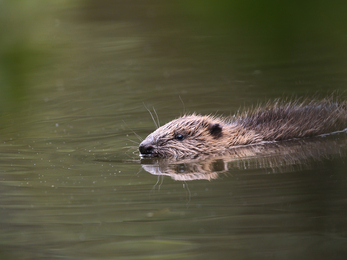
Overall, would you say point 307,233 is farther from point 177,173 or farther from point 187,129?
point 187,129

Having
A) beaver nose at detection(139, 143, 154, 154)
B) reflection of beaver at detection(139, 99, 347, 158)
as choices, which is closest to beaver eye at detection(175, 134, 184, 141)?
reflection of beaver at detection(139, 99, 347, 158)

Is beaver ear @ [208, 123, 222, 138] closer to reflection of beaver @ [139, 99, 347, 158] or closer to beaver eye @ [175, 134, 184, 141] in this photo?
reflection of beaver @ [139, 99, 347, 158]

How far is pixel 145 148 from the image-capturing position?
→ 229 inches

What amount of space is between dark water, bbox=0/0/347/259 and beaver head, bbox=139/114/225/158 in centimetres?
36

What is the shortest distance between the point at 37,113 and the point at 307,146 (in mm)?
5200

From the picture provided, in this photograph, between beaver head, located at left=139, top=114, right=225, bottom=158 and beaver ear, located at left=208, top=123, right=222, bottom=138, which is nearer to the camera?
beaver head, located at left=139, top=114, right=225, bottom=158

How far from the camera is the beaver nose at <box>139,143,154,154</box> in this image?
5.80 metres

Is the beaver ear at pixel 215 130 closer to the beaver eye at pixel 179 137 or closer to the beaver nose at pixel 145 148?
the beaver eye at pixel 179 137

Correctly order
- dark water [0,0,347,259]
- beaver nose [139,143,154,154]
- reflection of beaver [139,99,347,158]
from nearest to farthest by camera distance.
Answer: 1. dark water [0,0,347,259]
2. beaver nose [139,143,154,154]
3. reflection of beaver [139,99,347,158]

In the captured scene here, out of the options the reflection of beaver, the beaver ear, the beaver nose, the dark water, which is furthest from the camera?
the beaver ear

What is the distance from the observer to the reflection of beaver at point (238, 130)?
5.98 meters

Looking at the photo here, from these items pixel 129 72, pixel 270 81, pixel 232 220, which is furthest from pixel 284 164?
pixel 129 72

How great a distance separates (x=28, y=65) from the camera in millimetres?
1115

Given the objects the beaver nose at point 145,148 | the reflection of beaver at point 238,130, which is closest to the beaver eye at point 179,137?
the reflection of beaver at point 238,130
